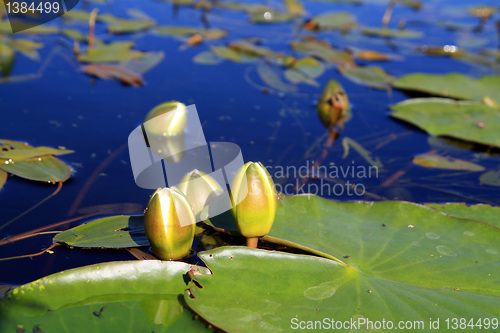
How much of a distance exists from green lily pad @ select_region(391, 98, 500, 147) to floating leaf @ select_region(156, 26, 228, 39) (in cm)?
219

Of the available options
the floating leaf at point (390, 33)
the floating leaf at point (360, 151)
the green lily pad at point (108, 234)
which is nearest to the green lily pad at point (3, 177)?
the green lily pad at point (108, 234)

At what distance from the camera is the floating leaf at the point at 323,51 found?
4.22 m

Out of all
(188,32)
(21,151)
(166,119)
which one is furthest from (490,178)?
(188,32)

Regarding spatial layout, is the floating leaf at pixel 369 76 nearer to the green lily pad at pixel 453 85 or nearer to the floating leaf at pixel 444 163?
the green lily pad at pixel 453 85

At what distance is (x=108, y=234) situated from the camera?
5.59 ft

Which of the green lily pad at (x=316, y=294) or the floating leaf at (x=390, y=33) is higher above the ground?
the floating leaf at (x=390, y=33)

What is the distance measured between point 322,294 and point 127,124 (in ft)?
5.98

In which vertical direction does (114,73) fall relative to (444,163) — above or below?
above

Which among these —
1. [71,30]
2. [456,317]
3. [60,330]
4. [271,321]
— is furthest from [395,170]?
[71,30]

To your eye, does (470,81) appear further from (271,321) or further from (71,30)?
(71,30)

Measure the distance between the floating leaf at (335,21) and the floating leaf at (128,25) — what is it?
1845 mm

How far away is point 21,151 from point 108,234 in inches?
31.8

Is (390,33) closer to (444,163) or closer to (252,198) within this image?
(444,163)

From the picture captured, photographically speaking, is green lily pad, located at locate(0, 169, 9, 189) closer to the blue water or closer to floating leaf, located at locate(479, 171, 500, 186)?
the blue water
